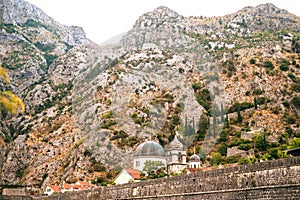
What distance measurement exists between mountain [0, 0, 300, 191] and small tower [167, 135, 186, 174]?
3.28 meters

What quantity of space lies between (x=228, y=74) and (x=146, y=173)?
36181 mm

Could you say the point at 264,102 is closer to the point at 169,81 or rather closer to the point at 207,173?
the point at 169,81

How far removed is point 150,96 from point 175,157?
24217 millimetres

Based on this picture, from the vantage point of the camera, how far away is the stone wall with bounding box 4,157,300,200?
16734 mm

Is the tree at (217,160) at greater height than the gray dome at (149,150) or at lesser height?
lesser

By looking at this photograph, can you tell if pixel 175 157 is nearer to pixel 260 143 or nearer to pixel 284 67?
pixel 260 143

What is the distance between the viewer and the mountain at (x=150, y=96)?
67.9 meters

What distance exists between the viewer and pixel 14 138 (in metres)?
78.9

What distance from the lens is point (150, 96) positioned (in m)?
84.4

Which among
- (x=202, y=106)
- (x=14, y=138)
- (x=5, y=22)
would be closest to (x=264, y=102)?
(x=202, y=106)

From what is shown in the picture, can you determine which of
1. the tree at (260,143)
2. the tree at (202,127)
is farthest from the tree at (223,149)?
the tree at (202,127)

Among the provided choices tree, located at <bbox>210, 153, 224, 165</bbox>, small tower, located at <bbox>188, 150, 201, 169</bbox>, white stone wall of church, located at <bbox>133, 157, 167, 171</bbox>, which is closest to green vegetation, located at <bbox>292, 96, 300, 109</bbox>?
tree, located at <bbox>210, 153, 224, 165</bbox>

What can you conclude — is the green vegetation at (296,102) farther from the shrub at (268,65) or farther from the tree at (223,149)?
the tree at (223,149)

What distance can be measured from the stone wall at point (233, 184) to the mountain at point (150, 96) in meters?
25.3
